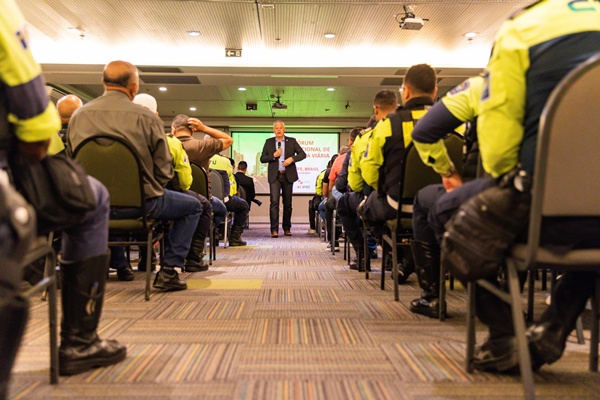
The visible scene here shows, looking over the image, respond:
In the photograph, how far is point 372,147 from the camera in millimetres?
2689

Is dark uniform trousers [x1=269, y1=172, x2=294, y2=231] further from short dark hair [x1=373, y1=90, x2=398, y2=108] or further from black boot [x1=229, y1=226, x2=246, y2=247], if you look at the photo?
short dark hair [x1=373, y1=90, x2=398, y2=108]

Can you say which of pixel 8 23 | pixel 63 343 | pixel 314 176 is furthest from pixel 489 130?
pixel 314 176

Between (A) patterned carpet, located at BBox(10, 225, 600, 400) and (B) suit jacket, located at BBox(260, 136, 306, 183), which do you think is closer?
(A) patterned carpet, located at BBox(10, 225, 600, 400)

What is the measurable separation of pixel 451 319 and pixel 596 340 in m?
0.72

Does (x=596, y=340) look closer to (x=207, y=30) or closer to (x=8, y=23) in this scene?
(x=8, y=23)

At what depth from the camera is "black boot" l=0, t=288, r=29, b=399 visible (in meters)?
0.93

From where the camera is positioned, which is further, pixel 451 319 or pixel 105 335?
pixel 451 319

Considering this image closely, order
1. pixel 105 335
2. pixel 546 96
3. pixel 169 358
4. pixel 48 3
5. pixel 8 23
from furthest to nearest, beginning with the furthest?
1. pixel 48 3
2. pixel 105 335
3. pixel 169 358
4. pixel 546 96
5. pixel 8 23

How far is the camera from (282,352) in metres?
1.68

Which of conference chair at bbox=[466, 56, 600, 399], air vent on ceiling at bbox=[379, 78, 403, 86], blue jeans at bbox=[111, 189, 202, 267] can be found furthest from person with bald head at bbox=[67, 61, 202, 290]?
air vent on ceiling at bbox=[379, 78, 403, 86]

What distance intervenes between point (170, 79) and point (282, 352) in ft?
22.7

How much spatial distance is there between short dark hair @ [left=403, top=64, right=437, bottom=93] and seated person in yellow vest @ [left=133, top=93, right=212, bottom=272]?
1.42 meters

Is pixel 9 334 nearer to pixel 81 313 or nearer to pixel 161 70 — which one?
pixel 81 313

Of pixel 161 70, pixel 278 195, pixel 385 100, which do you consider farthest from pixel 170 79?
pixel 385 100
